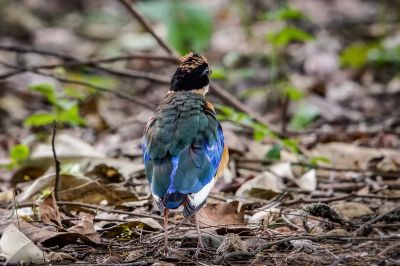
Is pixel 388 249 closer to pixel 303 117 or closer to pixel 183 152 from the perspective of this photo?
pixel 183 152

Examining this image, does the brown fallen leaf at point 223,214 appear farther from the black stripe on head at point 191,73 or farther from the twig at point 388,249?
the twig at point 388,249

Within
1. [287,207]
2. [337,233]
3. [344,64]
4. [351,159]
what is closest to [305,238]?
[337,233]

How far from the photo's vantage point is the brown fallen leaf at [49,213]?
15.0ft

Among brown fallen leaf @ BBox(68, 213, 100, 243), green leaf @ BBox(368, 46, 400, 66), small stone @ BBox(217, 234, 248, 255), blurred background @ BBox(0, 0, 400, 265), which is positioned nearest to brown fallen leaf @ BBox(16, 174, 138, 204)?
blurred background @ BBox(0, 0, 400, 265)

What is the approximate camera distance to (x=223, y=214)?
15.6ft

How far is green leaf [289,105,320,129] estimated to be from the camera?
8094 millimetres

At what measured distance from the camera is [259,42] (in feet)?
36.3

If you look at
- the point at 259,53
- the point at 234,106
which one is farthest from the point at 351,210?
the point at 259,53

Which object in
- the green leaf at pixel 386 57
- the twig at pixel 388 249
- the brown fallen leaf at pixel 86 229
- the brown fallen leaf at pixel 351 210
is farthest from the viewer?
the green leaf at pixel 386 57

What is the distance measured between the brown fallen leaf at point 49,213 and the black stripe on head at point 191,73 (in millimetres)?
1078

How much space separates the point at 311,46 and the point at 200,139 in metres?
7.19

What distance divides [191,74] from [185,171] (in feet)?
3.14

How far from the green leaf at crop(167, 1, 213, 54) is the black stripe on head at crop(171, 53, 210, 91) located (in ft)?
15.0

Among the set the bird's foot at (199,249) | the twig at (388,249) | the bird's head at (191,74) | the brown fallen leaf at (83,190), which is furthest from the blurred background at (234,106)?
the bird's head at (191,74)
